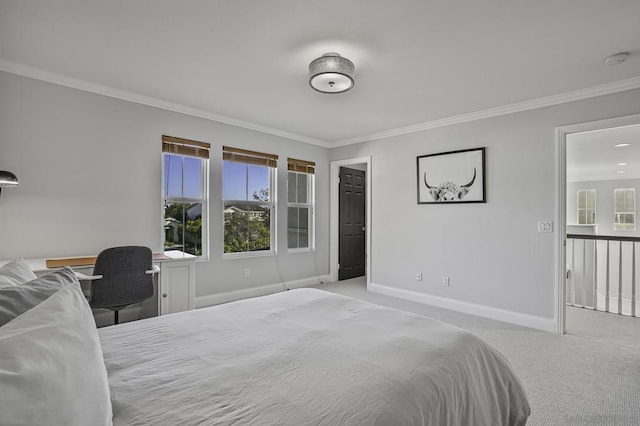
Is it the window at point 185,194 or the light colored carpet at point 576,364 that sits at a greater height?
the window at point 185,194

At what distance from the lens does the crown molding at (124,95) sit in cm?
296

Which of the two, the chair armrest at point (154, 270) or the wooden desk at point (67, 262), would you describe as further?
the chair armrest at point (154, 270)

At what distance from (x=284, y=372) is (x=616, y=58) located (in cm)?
340

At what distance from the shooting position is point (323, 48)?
2584 millimetres

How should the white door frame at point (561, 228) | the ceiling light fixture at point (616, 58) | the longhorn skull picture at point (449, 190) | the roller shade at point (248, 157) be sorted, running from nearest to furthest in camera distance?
1. the ceiling light fixture at point (616, 58)
2. the white door frame at point (561, 228)
3. the longhorn skull picture at point (449, 190)
4. the roller shade at point (248, 157)

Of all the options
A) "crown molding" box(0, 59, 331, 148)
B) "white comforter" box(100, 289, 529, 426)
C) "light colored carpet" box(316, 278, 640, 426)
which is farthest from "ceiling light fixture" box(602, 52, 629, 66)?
"crown molding" box(0, 59, 331, 148)

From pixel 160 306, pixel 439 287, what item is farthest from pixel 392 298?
pixel 160 306

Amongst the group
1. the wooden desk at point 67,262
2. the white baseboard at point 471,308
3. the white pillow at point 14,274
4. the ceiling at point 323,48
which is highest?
the ceiling at point 323,48

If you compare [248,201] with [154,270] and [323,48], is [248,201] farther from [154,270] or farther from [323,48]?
[323,48]

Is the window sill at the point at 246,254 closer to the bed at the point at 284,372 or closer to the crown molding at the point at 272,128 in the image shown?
the crown molding at the point at 272,128

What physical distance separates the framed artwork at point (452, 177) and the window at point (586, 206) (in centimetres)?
860

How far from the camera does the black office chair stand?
8.78 ft

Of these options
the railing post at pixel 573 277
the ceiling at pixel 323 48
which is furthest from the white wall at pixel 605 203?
the ceiling at pixel 323 48

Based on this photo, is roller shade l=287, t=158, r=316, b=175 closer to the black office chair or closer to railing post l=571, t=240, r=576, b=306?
the black office chair
